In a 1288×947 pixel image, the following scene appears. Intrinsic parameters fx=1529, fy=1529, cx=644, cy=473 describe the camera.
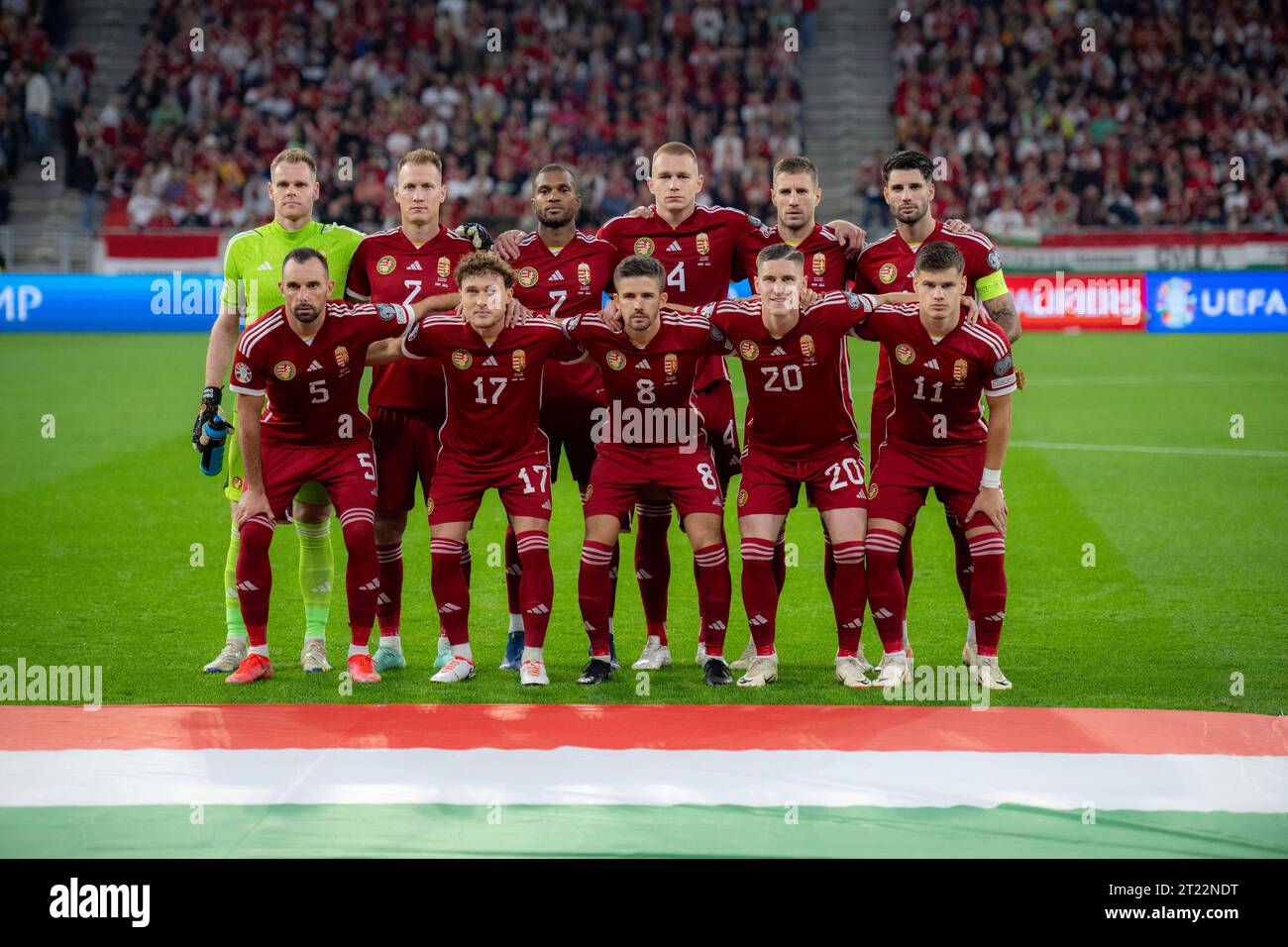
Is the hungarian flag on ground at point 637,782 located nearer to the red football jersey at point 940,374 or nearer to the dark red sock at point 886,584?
the dark red sock at point 886,584

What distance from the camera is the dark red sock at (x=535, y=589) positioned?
22.2 ft

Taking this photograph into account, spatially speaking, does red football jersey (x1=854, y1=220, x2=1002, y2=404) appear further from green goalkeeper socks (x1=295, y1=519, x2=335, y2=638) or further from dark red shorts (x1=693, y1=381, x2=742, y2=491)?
green goalkeeper socks (x1=295, y1=519, x2=335, y2=638)

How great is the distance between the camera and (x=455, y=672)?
6898 millimetres

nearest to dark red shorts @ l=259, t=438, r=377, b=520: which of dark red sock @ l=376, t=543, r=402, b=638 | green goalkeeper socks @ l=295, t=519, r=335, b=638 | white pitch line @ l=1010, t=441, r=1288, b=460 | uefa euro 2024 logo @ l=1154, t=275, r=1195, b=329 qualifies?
green goalkeeper socks @ l=295, t=519, r=335, b=638

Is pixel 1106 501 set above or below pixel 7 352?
below

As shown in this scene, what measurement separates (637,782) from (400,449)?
2.67 meters

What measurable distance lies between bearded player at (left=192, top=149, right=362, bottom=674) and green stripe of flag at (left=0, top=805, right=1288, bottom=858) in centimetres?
218

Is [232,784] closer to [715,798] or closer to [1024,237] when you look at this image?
[715,798]

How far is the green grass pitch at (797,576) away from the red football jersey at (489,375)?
3.53 ft

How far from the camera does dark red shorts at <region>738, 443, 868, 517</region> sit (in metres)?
6.87

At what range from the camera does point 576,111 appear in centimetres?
2933

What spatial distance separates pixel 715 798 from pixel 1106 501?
23.4ft

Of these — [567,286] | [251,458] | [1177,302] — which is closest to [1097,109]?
[1177,302]

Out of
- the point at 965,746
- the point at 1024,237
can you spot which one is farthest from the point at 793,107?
the point at 965,746
